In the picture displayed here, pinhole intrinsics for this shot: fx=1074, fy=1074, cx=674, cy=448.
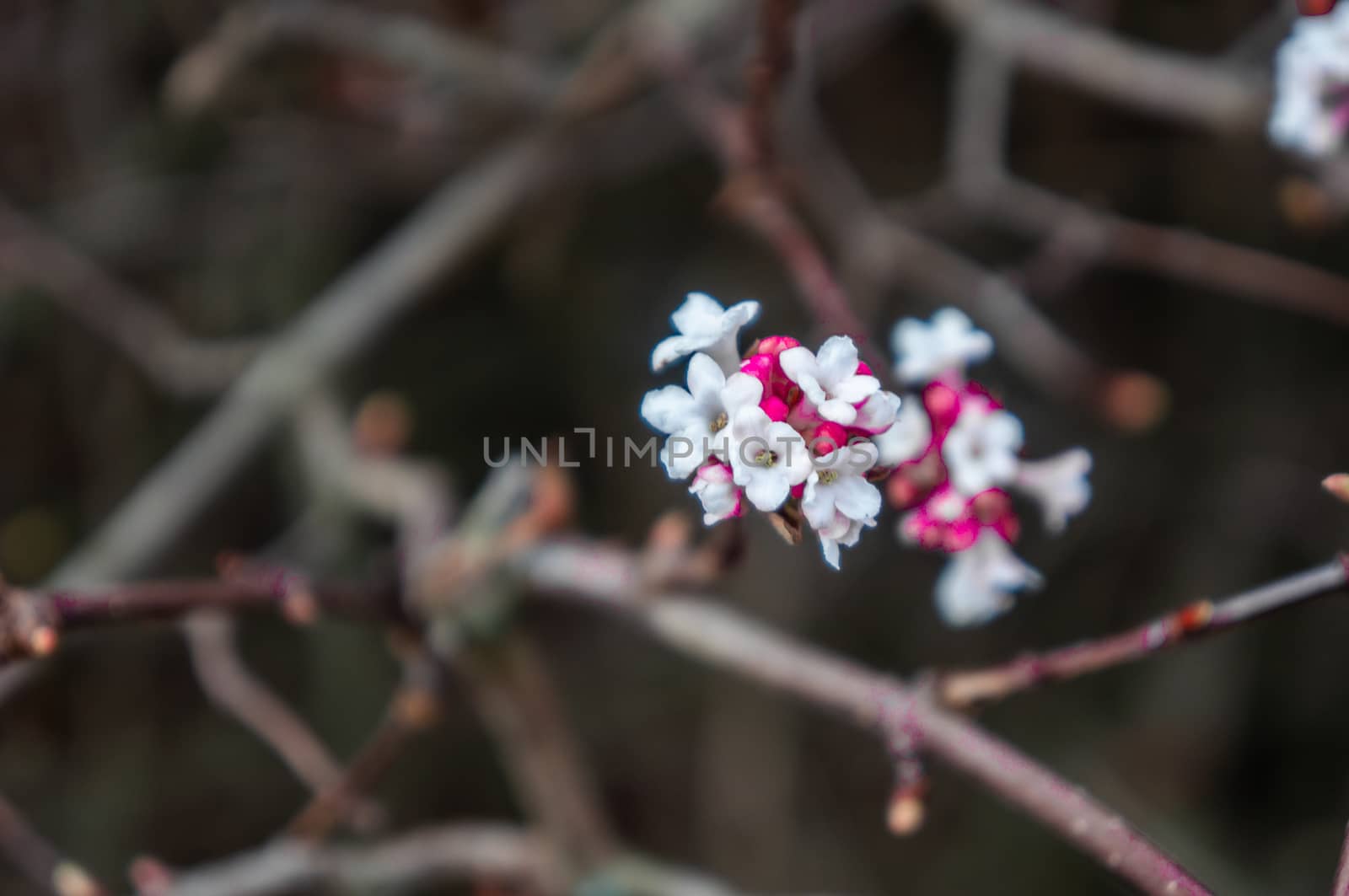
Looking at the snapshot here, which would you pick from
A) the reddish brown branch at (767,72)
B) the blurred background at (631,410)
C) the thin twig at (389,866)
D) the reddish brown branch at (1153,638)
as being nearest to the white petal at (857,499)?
the reddish brown branch at (1153,638)

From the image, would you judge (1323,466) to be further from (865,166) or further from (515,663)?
(515,663)

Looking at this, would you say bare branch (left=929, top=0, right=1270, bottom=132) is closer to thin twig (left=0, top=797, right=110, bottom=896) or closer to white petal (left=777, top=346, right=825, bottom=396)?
white petal (left=777, top=346, right=825, bottom=396)

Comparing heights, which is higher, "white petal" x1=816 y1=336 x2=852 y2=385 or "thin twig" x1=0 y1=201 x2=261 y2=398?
"thin twig" x1=0 y1=201 x2=261 y2=398

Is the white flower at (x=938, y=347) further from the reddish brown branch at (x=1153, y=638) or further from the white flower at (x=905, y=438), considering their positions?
the reddish brown branch at (x=1153, y=638)

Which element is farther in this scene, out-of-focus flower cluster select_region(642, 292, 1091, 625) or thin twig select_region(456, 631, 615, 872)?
thin twig select_region(456, 631, 615, 872)

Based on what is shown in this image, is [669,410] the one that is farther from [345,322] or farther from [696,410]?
[345,322]

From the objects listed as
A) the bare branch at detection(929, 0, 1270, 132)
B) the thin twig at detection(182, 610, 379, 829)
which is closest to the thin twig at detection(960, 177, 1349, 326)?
the bare branch at detection(929, 0, 1270, 132)
